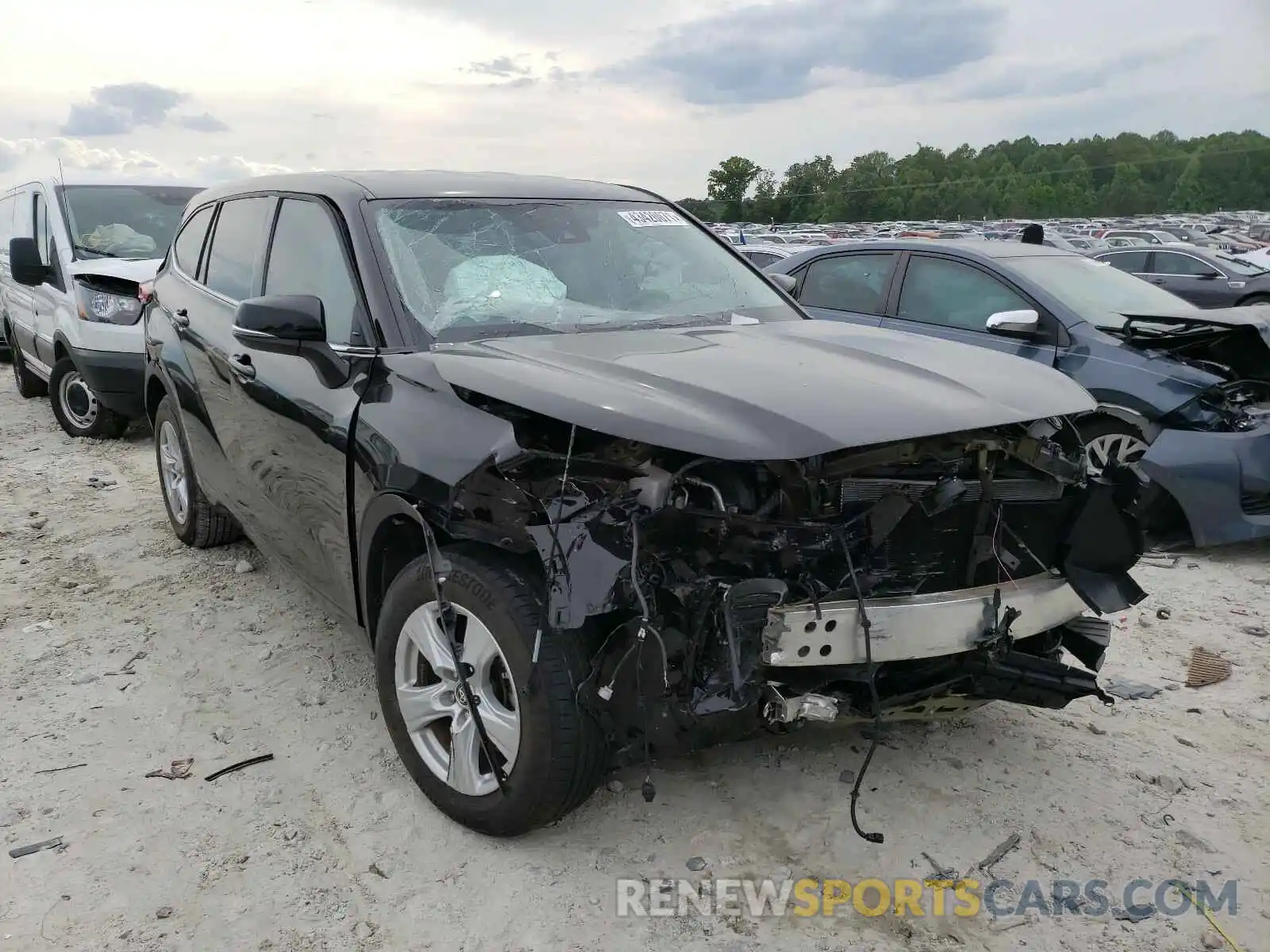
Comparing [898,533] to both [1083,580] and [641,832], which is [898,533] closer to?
[1083,580]

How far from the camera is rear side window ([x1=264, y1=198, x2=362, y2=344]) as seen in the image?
3275 millimetres

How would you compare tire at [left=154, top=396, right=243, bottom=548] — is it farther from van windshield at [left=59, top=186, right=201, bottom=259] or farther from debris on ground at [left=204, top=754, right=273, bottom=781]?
van windshield at [left=59, top=186, right=201, bottom=259]

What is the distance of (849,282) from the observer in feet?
23.5

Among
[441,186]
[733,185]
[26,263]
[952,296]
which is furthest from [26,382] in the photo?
[733,185]

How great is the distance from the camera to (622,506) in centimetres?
244

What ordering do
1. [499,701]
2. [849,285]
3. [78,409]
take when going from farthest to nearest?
[78,409], [849,285], [499,701]

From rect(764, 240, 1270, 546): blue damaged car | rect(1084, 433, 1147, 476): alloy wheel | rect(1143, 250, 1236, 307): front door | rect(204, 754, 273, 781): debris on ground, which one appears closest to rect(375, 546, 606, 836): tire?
rect(204, 754, 273, 781): debris on ground

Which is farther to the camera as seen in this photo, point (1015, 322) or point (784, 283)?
point (1015, 322)

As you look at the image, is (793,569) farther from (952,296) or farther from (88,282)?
(88,282)

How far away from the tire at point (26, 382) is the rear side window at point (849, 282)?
7.72 m

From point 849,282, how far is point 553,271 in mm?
4119

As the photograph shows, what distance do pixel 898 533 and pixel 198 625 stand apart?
127 inches

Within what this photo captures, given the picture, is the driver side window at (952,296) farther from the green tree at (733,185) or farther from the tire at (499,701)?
the green tree at (733,185)

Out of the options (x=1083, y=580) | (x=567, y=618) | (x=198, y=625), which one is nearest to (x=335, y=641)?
(x=198, y=625)
